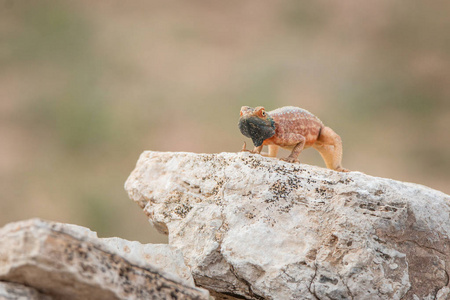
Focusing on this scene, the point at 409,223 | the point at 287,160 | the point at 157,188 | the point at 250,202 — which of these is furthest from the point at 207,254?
the point at 409,223

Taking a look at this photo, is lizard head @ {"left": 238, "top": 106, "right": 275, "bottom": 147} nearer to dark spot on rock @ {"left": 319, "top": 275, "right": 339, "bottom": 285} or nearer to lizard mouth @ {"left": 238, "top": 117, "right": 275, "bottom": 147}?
lizard mouth @ {"left": 238, "top": 117, "right": 275, "bottom": 147}

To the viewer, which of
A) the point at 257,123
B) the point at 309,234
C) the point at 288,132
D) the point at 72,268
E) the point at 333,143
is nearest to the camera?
the point at 72,268

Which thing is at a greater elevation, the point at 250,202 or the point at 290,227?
the point at 250,202

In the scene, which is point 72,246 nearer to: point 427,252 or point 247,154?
point 247,154

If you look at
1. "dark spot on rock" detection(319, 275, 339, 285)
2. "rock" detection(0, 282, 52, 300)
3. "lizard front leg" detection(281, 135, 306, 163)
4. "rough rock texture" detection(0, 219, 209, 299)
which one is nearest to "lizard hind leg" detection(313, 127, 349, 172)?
"lizard front leg" detection(281, 135, 306, 163)

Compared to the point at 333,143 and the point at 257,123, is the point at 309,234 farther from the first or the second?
the point at 333,143

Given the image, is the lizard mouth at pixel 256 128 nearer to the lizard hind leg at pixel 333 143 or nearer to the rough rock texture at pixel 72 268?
the lizard hind leg at pixel 333 143

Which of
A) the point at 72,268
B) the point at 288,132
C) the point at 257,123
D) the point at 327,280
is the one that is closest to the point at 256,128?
the point at 257,123
